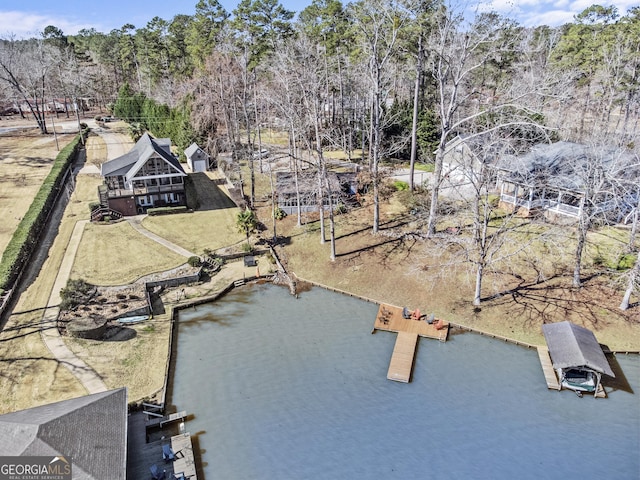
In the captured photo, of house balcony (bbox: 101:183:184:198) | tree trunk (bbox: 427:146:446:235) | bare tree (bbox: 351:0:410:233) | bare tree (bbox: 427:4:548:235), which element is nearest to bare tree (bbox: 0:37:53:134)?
house balcony (bbox: 101:183:184:198)

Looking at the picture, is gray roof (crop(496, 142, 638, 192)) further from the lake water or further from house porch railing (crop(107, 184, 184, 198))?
house porch railing (crop(107, 184, 184, 198))

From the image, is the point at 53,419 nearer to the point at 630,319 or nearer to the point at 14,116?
the point at 630,319

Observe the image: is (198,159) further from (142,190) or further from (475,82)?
(475,82)

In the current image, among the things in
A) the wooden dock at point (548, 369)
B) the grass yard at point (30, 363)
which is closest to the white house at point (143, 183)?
the grass yard at point (30, 363)

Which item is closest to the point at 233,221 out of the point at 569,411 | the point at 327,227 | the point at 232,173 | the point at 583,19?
the point at 327,227

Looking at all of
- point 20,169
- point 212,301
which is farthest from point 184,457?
point 20,169

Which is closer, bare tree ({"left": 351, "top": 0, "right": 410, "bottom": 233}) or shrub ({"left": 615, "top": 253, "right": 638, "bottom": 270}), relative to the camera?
shrub ({"left": 615, "top": 253, "right": 638, "bottom": 270})
